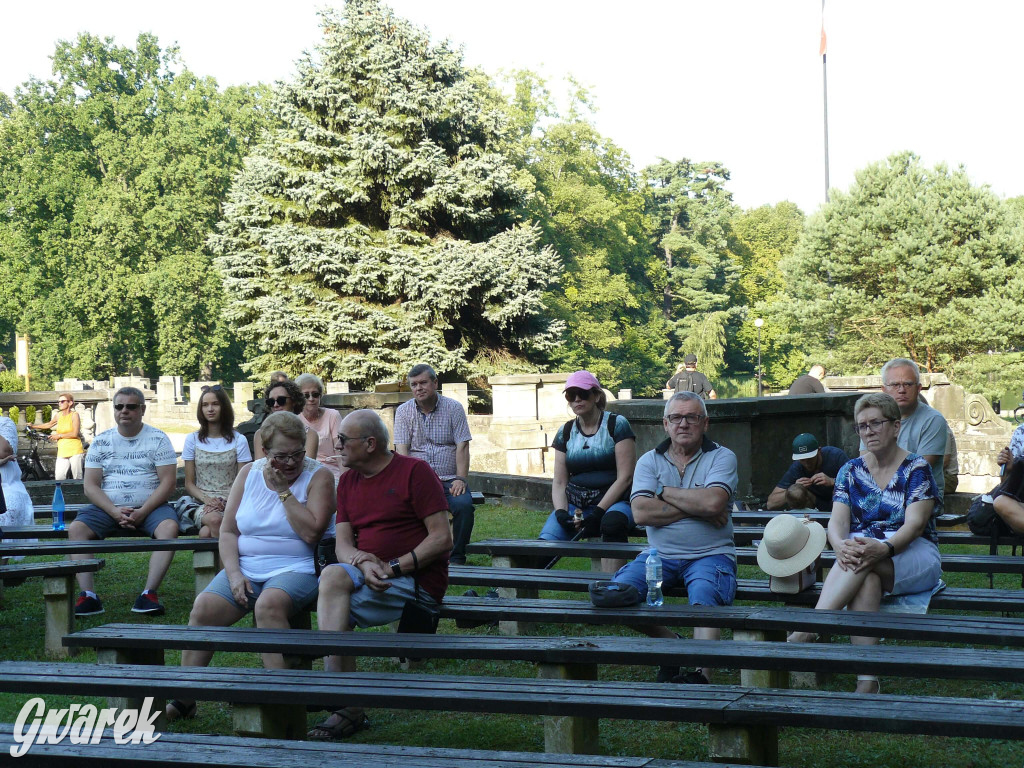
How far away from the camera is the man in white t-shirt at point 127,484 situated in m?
7.44

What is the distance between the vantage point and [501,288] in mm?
31312

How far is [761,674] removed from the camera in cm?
451

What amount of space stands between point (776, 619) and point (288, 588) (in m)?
2.26

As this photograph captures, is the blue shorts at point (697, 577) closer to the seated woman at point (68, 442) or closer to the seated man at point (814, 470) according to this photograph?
the seated man at point (814, 470)

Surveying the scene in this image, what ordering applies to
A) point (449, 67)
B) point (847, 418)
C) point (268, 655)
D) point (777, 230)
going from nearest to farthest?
point (268, 655)
point (847, 418)
point (449, 67)
point (777, 230)

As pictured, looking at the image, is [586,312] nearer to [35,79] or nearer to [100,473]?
[35,79]

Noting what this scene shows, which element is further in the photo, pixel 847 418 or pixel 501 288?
pixel 501 288

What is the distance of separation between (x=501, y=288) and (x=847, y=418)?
70.2ft

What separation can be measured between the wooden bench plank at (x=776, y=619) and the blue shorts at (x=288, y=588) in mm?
649

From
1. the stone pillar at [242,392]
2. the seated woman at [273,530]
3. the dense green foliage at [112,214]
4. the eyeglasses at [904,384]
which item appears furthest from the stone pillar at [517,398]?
the dense green foliage at [112,214]

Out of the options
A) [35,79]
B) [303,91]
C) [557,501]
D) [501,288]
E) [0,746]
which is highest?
[35,79]

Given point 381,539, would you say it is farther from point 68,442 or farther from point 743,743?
point 68,442

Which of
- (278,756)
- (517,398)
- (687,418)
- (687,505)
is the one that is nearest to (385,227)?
(517,398)

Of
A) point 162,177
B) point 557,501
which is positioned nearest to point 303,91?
point 162,177
